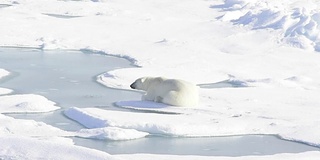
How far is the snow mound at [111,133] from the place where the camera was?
23.0 feet

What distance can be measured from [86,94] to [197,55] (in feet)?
12.1

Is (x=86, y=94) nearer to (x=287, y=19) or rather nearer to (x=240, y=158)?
(x=240, y=158)

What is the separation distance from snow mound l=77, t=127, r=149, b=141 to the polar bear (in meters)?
1.44

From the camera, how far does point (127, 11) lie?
18.0 metres

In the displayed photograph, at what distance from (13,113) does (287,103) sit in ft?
10.7

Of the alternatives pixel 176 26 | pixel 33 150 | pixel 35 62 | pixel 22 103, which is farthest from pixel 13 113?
pixel 176 26

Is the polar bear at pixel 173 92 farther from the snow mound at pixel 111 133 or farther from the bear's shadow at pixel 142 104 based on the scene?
the snow mound at pixel 111 133

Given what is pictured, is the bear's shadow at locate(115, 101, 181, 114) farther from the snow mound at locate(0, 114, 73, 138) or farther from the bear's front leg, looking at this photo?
the snow mound at locate(0, 114, 73, 138)

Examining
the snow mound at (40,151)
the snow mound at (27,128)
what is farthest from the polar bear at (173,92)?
the snow mound at (40,151)

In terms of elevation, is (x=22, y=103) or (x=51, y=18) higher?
(x=22, y=103)

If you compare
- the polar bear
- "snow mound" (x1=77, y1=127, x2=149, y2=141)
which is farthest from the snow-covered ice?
the polar bear

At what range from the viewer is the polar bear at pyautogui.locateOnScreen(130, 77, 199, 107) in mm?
8609

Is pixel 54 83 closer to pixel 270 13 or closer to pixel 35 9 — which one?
pixel 270 13

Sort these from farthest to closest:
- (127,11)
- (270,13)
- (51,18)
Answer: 1. (127,11)
2. (51,18)
3. (270,13)
